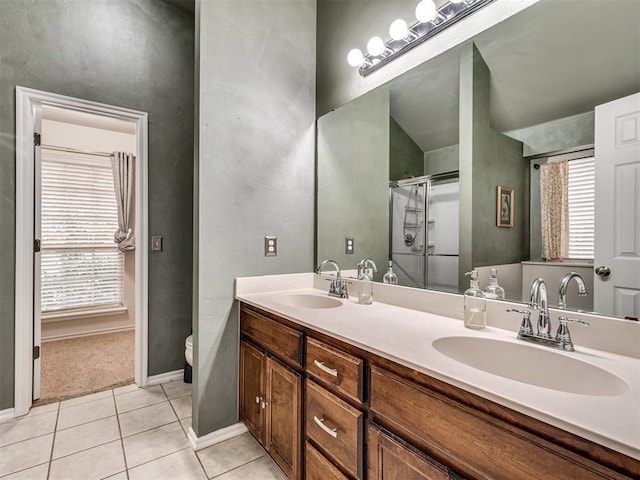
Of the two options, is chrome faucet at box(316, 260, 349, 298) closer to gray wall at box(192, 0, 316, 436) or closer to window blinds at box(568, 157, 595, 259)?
gray wall at box(192, 0, 316, 436)

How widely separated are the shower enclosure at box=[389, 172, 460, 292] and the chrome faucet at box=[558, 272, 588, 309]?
40 centimetres

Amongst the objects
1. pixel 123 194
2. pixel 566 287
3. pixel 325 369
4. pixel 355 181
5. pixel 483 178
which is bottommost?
pixel 325 369

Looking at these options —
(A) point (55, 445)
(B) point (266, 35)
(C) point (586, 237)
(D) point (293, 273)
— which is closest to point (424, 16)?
(B) point (266, 35)

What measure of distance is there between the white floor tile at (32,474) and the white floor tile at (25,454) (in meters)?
0.04

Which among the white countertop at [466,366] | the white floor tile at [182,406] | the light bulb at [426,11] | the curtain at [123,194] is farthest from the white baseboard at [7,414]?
the light bulb at [426,11]

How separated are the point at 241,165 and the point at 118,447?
1.72 m

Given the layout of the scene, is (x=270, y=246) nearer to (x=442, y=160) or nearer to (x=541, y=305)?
(x=442, y=160)

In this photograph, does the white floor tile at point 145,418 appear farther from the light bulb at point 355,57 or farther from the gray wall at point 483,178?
the light bulb at point 355,57

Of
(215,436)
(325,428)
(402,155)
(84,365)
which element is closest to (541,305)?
(325,428)

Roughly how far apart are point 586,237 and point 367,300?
0.96m

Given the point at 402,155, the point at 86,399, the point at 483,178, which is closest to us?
the point at 483,178

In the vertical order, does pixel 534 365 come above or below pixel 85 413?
above

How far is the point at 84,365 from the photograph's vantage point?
2.94 metres

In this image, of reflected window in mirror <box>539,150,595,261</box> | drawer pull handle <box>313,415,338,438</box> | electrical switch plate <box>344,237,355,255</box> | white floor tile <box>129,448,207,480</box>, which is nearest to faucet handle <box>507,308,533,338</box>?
reflected window in mirror <box>539,150,595,261</box>
